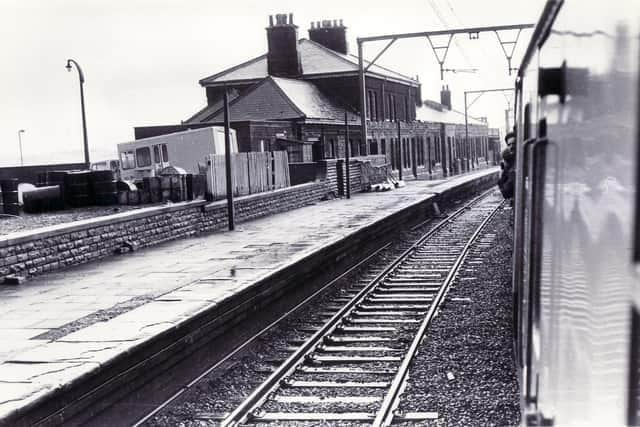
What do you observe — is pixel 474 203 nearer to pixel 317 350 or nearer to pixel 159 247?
pixel 159 247

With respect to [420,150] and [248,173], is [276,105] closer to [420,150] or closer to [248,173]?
[248,173]

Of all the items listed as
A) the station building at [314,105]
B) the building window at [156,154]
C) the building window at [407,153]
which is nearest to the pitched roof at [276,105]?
the station building at [314,105]

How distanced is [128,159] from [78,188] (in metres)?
10.6

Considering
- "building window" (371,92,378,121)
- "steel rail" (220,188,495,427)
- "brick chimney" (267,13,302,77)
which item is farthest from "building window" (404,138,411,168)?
"steel rail" (220,188,495,427)

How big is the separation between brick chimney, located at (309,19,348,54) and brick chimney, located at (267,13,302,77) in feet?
18.6

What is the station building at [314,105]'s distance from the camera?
34.1 meters

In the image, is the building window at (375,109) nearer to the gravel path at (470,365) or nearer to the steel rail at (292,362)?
the steel rail at (292,362)

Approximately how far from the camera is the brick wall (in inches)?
439

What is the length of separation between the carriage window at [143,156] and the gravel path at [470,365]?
1941 centimetres

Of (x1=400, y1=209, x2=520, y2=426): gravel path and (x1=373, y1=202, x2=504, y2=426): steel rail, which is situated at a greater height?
(x1=373, y1=202, x2=504, y2=426): steel rail

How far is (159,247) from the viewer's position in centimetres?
1488

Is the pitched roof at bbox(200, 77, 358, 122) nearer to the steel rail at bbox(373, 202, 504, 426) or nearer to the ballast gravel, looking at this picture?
the steel rail at bbox(373, 202, 504, 426)

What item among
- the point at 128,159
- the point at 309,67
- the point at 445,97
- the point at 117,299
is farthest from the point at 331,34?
the point at 117,299

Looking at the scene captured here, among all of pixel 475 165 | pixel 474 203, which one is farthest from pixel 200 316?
pixel 475 165
